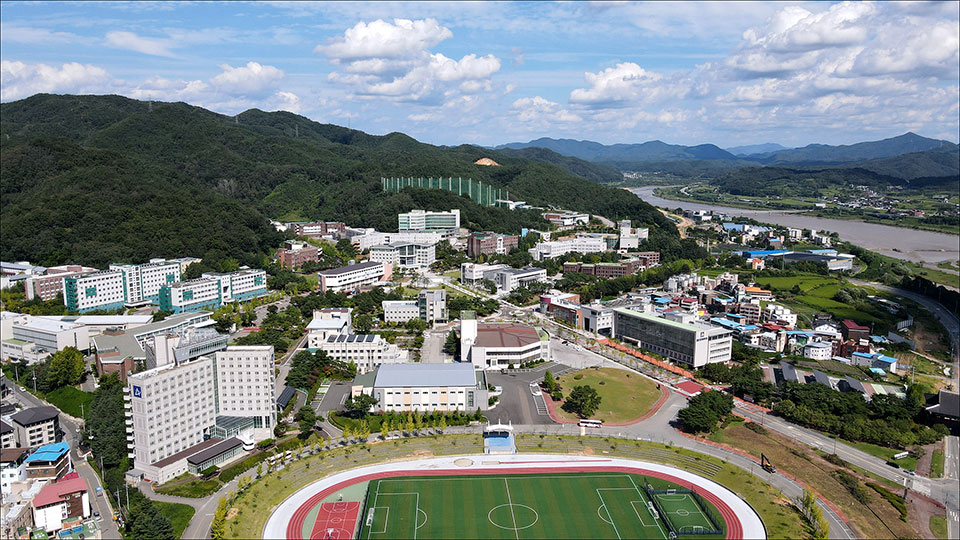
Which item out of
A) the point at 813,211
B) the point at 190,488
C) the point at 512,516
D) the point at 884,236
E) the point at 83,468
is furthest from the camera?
the point at 813,211

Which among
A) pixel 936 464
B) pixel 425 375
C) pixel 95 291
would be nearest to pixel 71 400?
pixel 95 291

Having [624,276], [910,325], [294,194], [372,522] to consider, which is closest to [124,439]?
[372,522]

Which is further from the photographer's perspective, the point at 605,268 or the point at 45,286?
the point at 605,268

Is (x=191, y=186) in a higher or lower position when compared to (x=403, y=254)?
higher

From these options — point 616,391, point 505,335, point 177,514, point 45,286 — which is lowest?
point 177,514

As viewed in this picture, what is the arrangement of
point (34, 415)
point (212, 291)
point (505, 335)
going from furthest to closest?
point (212, 291) < point (505, 335) < point (34, 415)

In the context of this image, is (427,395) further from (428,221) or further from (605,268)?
(428,221)
